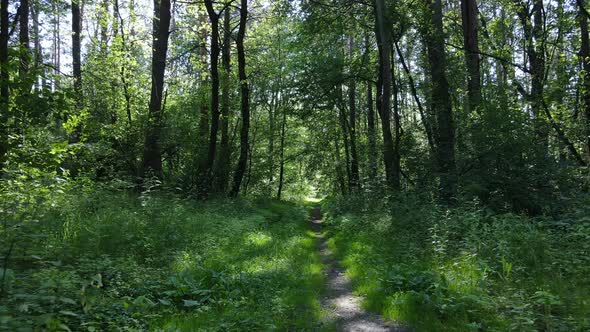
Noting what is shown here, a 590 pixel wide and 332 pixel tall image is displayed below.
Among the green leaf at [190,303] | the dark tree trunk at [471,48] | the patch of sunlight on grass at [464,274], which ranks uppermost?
the dark tree trunk at [471,48]

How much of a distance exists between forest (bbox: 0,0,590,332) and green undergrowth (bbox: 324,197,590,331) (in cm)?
4

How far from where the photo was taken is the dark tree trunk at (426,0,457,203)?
1302cm

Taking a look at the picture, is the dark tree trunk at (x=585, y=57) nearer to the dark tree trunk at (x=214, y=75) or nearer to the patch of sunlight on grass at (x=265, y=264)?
the patch of sunlight on grass at (x=265, y=264)

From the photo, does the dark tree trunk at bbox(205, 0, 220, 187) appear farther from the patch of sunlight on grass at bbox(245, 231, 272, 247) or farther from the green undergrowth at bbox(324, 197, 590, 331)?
the green undergrowth at bbox(324, 197, 590, 331)

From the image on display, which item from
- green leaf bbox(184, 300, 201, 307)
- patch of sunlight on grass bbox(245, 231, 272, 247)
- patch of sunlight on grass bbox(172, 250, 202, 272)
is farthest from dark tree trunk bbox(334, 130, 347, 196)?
green leaf bbox(184, 300, 201, 307)

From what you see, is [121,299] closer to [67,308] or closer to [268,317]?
[67,308]

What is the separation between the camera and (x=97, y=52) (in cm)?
1750

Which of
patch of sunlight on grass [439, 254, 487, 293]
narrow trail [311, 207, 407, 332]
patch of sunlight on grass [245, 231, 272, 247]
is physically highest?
patch of sunlight on grass [245, 231, 272, 247]

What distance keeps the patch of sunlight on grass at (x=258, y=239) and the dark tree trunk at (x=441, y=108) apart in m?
6.12

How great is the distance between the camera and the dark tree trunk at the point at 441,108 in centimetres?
1302

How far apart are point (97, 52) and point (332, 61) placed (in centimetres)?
1162

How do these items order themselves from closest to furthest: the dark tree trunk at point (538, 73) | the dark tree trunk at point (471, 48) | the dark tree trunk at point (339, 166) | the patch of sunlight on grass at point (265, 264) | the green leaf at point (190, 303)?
the green leaf at point (190, 303), the patch of sunlight on grass at point (265, 264), the dark tree trunk at point (538, 73), the dark tree trunk at point (471, 48), the dark tree trunk at point (339, 166)

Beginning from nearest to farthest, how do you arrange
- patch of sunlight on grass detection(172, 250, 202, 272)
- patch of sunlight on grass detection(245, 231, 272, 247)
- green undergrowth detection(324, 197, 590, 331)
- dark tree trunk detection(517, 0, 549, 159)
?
green undergrowth detection(324, 197, 590, 331) < patch of sunlight on grass detection(172, 250, 202, 272) < patch of sunlight on grass detection(245, 231, 272, 247) < dark tree trunk detection(517, 0, 549, 159)

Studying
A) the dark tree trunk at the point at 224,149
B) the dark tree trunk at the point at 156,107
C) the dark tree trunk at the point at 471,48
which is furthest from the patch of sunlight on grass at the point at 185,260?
the dark tree trunk at the point at 471,48
